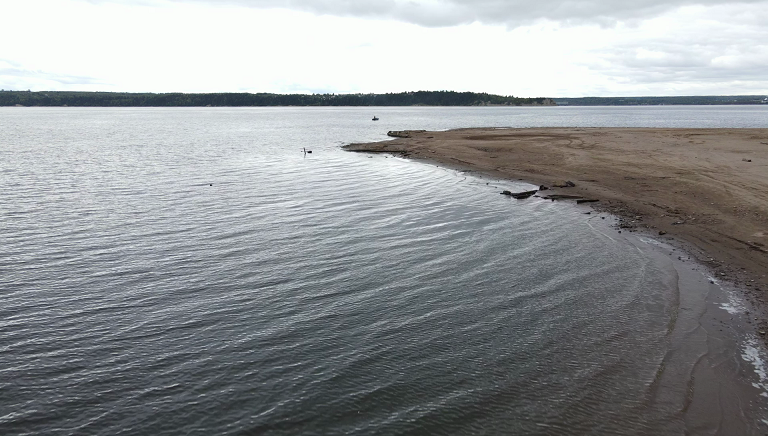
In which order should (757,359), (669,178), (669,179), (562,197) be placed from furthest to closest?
(669,178)
(669,179)
(562,197)
(757,359)

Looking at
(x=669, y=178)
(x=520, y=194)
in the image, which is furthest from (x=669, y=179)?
(x=520, y=194)

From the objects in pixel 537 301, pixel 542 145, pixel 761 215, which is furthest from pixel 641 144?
pixel 537 301

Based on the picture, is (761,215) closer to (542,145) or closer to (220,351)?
(220,351)

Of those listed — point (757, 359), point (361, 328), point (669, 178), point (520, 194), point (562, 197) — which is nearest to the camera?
point (757, 359)

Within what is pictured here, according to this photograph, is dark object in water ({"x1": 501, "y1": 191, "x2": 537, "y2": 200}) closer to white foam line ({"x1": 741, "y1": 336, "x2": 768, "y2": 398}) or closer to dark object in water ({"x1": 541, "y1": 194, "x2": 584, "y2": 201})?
dark object in water ({"x1": 541, "y1": 194, "x2": 584, "y2": 201})

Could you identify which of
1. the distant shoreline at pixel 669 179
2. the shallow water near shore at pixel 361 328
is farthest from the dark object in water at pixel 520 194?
the shallow water near shore at pixel 361 328

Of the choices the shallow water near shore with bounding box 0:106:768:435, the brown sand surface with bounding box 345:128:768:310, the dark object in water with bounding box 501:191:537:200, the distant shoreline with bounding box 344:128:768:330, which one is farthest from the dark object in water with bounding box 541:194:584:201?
the shallow water near shore with bounding box 0:106:768:435

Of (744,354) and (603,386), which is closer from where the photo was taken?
(603,386)

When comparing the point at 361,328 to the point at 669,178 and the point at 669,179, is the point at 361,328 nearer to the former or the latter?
the point at 669,179
